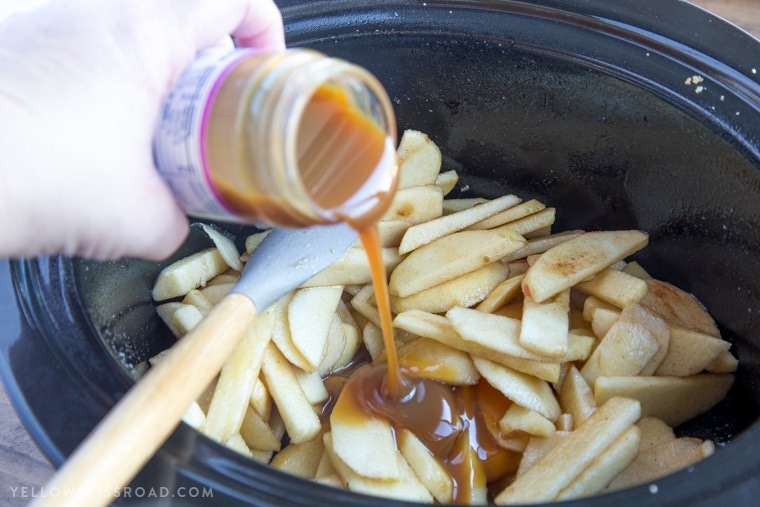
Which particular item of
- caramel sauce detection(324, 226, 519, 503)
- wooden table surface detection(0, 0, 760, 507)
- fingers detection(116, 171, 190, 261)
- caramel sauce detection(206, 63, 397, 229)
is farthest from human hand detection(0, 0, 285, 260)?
wooden table surface detection(0, 0, 760, 507)

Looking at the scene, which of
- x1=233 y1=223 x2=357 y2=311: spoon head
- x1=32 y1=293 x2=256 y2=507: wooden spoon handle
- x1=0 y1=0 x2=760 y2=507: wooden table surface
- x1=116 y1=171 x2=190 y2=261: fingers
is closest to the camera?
x1=32 y1=293 x2=256 y2=507: wooden spoon handle

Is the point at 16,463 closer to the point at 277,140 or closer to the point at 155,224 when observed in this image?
the point at 155,224

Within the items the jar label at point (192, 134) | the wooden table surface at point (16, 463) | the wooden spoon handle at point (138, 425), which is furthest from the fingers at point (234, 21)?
the wooden table surface at point (16, 463)

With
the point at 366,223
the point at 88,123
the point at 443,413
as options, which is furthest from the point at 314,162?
the point at 443,413

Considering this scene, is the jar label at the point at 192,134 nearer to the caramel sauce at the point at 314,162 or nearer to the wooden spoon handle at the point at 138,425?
the caramel sauce at the point at 314,162

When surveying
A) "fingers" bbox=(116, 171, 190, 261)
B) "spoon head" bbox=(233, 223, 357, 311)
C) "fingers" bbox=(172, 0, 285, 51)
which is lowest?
"spoon head" bbox=(233, 223, 357, 311)

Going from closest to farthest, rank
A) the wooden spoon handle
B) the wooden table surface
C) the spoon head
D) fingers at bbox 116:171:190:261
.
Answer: the wooden spoon handle, fingers at bbox 116:171:190:261, the spoon head, the wooden table surface

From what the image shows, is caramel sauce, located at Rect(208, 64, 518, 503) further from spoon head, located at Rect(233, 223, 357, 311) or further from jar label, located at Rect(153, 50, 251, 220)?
spoon head, located at Rect(233, 223, 357, 311)
